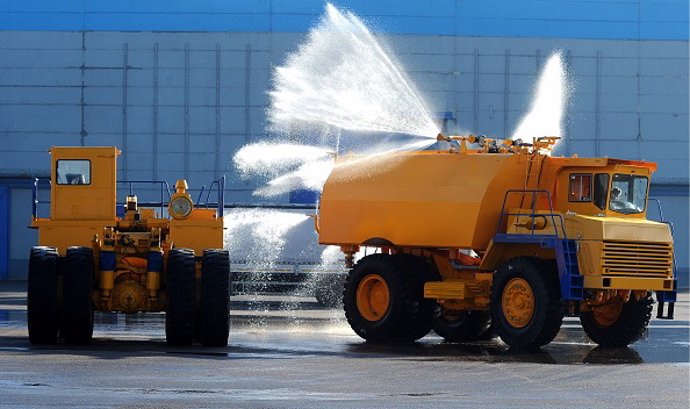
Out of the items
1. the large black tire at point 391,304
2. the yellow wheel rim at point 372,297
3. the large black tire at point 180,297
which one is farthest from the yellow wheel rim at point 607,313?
the large black tire at point 180,297

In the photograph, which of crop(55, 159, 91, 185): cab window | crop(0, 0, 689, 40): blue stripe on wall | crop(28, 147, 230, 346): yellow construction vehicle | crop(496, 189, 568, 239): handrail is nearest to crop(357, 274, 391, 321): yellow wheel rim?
crop(496, 189, 568, 239): handrail

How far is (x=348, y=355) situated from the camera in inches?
883

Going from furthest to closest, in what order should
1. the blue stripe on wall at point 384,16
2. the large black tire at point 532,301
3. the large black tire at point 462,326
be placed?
the blue stripe on wall at point 384,16 < the large black tire at point 462,326 < the large black tire at point 532,301

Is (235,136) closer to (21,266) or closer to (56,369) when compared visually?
(21,266)

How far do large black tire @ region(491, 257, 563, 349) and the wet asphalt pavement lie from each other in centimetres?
37

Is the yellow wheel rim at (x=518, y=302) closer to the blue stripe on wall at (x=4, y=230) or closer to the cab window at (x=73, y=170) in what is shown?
the cab window at (x=73, y=170)

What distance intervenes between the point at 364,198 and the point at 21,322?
688 cm

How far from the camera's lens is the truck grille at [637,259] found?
2414cm

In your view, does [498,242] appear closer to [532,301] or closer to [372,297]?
[532,301]

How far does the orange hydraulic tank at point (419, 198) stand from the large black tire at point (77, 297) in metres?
5.84

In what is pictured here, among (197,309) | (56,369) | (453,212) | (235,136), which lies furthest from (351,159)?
(235,136)

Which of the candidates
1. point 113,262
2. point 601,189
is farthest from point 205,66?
point 113,262

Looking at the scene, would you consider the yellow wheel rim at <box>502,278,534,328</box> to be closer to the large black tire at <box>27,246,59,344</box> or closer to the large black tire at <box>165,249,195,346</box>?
the large black tire at <box>165,249,195,346</box>

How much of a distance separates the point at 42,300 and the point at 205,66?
3302 cm
